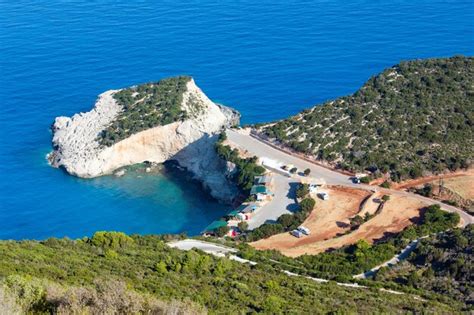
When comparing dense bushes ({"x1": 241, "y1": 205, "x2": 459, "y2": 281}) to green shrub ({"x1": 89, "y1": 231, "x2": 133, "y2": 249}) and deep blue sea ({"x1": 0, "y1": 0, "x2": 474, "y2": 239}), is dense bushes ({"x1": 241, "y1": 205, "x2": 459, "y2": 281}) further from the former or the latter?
deep blue sea ({"x1": 0, "y1": 0, "x2": 474, "y2": 239})

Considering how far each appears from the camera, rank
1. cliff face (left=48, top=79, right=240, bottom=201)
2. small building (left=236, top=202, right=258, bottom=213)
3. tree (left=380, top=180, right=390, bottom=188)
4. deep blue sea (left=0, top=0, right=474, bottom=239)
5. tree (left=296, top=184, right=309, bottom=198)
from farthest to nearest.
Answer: cliff face (left=48, top=79, right=240, bottom=201) < deep blue sea (left=0, top=0, right=474, bottom=239) < tree (left=380, top=180, right=390, bottom=188) < tree (left=296, top=184, right=309, bottom=198) < small building (left=236, top=202, right=258, bottom=213)

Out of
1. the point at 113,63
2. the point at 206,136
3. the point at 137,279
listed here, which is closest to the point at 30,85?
the point at 113,63

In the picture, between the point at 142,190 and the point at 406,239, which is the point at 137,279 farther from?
the point at 142,190

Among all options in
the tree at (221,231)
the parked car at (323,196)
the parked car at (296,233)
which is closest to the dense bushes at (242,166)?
the parked car at (323,196)

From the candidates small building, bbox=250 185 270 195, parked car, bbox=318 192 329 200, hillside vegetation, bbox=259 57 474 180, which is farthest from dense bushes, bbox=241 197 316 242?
hillside vegetation, bbox=259 57 474 180

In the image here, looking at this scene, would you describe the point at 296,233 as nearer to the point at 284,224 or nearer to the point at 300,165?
the point at 284,224

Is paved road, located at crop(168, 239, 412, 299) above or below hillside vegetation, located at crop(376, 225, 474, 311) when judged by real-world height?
above

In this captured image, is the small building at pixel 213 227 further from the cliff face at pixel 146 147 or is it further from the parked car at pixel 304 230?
the cliff face at pixel 146 147

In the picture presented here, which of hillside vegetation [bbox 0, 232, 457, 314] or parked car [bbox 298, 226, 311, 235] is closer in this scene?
hillside vegetation [bbox 0, 232, 457, 314]
